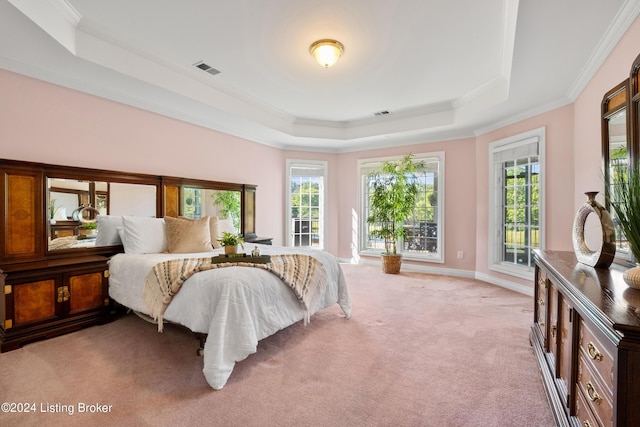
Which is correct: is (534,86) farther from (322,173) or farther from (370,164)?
(322,173)

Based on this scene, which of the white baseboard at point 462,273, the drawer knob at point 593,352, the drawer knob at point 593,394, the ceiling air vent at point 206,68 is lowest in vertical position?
the white baseboard at point 462,273

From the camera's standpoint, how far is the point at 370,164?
6242 millimetres

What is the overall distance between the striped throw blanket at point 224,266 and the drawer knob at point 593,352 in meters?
1.94

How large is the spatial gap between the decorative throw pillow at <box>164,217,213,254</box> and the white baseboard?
11.9 feet

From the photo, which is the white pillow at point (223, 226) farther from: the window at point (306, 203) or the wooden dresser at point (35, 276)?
the window at point (306, 203)

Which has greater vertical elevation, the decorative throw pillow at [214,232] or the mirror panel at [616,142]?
the mirror panel at [616,142]

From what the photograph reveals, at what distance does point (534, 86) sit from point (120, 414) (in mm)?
4746

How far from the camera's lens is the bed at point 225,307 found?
2.03 meters

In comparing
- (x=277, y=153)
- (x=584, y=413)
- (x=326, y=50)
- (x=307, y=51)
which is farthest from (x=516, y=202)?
(x=277, y=153)

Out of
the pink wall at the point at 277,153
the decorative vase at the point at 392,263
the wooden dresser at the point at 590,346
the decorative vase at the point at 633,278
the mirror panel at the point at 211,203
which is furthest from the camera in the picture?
the decorative vase at the point at 392,263

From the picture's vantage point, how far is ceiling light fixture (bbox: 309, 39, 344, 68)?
9.39 ft

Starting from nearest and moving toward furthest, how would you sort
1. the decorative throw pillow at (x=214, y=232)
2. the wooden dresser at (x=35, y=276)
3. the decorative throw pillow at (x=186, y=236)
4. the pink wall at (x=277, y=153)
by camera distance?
the wooden dresser at (x=35, y=276), the pink wall at (x=277, y=153), the decorative throw pillow at (x=186, y=236), the decorative throw pillow at (x=214, y=232)

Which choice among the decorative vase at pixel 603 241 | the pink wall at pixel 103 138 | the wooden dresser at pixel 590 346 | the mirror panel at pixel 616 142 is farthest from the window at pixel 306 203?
the decorative vase at pixel 603 241

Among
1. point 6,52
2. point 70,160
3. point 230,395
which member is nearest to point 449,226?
point 230,395
